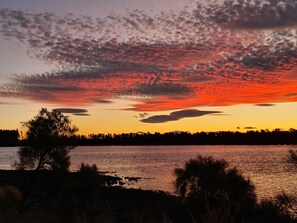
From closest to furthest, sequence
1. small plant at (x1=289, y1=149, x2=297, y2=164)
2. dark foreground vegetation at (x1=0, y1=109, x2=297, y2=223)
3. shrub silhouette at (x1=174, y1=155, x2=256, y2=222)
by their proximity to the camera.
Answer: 1. dark foreground vegetation at (x1=0, y1=109, x2=297, y2=223)
2. small plant at (x1=289, y1=149, x2=297, y2=164)
3. shrub silhouette at (x1=174, y1=155, x2=256, y2=222)

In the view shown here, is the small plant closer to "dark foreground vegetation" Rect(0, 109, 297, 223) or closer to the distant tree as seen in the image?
"dark foreground vegetation" Rect(0, 109, 297, 223)

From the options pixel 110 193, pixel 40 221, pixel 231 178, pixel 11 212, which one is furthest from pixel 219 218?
pixel 110 193

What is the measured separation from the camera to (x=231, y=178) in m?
39.5

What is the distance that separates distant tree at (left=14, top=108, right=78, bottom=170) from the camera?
3238cm

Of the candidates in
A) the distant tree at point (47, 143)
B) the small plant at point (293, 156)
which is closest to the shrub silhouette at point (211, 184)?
the small plant at point (293, 156)

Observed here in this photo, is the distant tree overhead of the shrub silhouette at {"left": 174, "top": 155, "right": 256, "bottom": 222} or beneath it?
overhead

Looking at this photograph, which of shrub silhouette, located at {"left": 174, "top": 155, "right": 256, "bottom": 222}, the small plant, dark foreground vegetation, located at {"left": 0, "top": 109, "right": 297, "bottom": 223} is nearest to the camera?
dark foreground vegetation, located at {"left": 0, "top": 109, "right": 297, "bottom": 223}

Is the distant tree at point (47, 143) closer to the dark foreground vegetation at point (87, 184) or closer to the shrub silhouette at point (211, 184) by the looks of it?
the dark foreground vegetation at point (87, 184)

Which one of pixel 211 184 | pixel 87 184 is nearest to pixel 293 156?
pixel 211 184

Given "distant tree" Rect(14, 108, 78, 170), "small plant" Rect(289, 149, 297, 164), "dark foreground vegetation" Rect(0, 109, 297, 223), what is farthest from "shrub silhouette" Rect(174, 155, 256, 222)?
"distant tree" Rect(14, 108, 78, 170)

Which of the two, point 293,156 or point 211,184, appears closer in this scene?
→ point 293,156

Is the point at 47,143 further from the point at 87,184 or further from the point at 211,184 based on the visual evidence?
the point at 211,184

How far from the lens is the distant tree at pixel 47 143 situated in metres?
32.4

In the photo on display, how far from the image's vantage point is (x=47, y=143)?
3231cm
